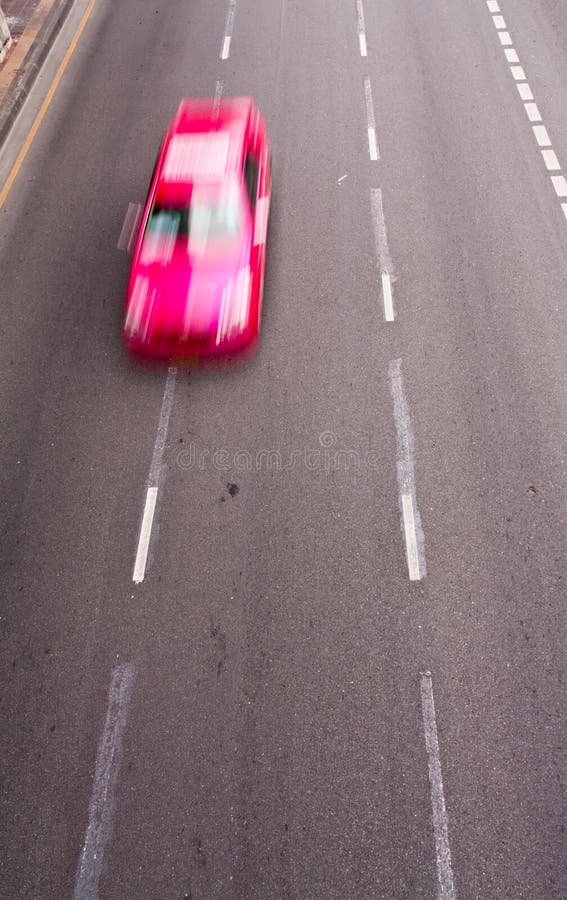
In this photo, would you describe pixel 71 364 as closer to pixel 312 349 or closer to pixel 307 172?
pixel 312 349

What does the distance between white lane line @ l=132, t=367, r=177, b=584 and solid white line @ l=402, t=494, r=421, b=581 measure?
301cm

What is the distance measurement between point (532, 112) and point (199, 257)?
24.5 feet

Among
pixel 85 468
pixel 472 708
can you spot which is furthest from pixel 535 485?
pixel 85 468

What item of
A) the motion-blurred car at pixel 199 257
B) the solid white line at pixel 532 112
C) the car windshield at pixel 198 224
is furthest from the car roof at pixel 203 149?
the solid white line at pixel 532 112

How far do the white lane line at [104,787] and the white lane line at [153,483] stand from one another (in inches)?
44.8

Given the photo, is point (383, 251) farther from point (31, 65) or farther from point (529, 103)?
point (31, 65)

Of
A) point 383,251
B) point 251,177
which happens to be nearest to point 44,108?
point 251,177

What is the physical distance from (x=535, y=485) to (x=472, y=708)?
108 inches

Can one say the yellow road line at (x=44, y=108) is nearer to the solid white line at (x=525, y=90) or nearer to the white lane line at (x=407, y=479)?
the white lane line at (x=407, y=479)

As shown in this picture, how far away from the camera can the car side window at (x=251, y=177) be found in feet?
28.5

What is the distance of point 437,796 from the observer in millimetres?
5738

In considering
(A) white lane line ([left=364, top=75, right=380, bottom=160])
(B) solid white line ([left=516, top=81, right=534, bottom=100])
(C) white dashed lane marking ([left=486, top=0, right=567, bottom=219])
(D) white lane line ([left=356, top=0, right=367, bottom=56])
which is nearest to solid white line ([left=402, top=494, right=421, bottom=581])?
(C) white dashed lane marking ([left=486, top=0, right=567, bottom=219])

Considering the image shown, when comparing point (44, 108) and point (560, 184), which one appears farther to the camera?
point (44, 108)

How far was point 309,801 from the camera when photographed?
5.77 m
